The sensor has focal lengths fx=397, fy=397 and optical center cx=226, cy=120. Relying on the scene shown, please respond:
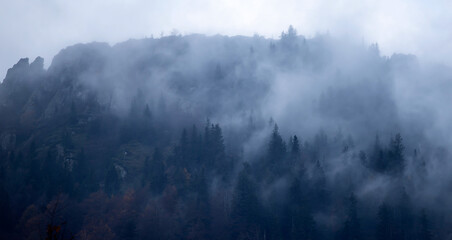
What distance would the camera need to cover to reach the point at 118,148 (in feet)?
407

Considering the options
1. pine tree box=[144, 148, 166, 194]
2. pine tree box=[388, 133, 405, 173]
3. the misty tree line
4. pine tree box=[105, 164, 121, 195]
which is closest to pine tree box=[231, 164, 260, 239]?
the misty tree line

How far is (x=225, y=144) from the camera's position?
120500 millimetres

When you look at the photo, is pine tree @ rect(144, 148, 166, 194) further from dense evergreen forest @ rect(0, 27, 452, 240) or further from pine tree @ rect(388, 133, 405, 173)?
pine tree @ rect(388, 133, 405, 173)

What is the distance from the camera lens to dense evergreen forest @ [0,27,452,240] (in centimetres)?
8488

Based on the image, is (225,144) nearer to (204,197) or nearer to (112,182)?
(204,197)

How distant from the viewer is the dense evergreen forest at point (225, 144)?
278 feet

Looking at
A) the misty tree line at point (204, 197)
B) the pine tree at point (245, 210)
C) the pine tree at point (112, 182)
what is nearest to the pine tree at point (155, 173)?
the misty tree line at point (204, 197)

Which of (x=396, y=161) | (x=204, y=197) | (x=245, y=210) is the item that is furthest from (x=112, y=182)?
(x=396, y=161)

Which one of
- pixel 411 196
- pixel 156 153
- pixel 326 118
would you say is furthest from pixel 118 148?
pixel 411 196

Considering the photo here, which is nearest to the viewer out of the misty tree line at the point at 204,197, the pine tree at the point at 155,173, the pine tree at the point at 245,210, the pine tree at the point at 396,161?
the misty tree line at the point at 204,197

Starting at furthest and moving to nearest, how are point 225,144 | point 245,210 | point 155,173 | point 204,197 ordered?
point 225,144
point 155,173
point 204,197
point 245,210

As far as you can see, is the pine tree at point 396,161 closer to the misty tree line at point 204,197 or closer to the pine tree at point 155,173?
the misty tree line at point 204,197

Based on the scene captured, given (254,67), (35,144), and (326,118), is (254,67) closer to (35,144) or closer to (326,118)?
(326,118)

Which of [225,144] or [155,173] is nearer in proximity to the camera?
[155,173]
